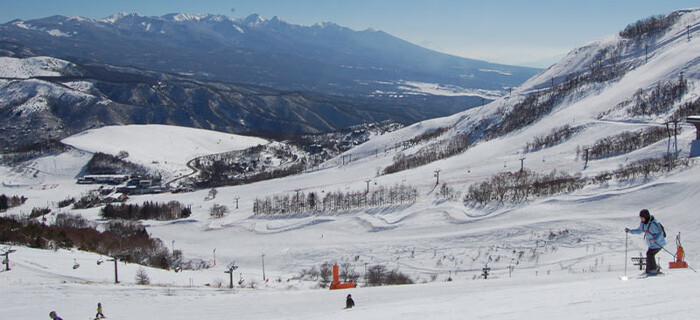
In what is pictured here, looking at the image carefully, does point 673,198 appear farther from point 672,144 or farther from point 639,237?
point 672,144

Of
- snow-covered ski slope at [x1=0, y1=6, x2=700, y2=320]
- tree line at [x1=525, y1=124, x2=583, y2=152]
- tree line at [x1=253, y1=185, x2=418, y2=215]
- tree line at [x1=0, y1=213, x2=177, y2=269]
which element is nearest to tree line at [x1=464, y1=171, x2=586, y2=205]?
snow-covered ski slope at [x1=0, y1=6, x2=700, y2=320]

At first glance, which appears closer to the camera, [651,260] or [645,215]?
[645,215]

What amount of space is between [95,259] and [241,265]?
566 inches

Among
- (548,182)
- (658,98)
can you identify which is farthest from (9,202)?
(658,98)

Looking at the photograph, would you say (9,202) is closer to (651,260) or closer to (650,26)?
(651,260)

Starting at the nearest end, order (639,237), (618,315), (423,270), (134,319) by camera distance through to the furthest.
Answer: (618,315) → (134,319) → (639,237) → (423,270)

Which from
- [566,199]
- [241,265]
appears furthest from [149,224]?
[566,199]

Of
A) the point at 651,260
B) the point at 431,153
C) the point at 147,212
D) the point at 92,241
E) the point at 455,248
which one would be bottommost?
the point at 455,248

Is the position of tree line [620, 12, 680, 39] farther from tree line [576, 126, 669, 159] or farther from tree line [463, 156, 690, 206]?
tree line [463, 156, 690, 206]

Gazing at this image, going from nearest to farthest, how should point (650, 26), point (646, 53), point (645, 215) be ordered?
point (645, 215), point (646, 53), point (650, 26)

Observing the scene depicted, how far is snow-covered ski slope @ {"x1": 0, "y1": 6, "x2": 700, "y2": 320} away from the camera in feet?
48.6

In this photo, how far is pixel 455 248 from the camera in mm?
39500

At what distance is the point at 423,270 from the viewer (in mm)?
36812

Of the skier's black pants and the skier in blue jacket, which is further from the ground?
the skier in blue jacket
